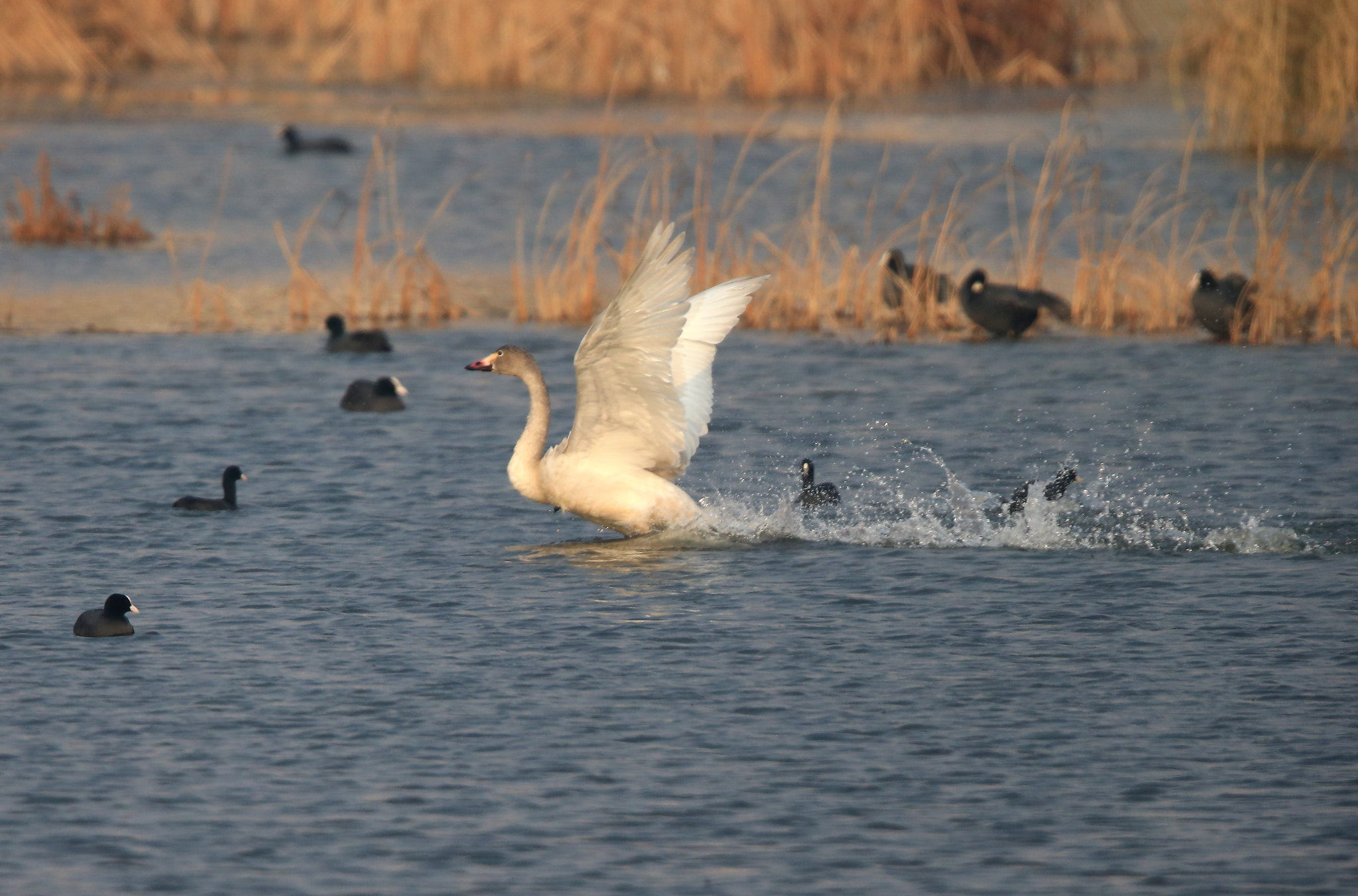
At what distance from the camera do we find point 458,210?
23.3 m

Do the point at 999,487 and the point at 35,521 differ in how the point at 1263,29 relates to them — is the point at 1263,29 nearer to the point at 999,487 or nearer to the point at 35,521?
the point at 999,487

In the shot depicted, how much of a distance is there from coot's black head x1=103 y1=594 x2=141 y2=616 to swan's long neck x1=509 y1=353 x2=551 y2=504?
2265mm

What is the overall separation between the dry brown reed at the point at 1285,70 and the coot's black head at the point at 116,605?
50.9ft

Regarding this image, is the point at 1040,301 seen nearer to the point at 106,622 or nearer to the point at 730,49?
the point at 106,622

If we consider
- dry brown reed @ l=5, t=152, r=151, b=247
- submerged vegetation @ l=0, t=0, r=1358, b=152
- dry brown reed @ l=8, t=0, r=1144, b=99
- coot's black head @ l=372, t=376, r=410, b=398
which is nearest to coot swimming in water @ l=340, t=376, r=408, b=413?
coot's black head @ l=372, t=376, r=410, b=398

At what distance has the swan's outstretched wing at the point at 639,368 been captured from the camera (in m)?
9.44

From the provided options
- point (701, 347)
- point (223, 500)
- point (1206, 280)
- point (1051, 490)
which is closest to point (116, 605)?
point (223, 500)

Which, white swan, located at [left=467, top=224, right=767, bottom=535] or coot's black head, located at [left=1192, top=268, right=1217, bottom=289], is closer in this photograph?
white swan, located at [left=467, top=224, right=767, bottom=535]

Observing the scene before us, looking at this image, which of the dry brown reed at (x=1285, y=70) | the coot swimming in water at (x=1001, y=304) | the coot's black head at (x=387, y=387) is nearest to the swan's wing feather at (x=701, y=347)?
the coot's black head at (x=387, y=387)

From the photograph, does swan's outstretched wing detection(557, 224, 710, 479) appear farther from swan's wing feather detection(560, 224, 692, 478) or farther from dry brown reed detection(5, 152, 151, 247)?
dry brown reed detection(5, 152, 151, 247)

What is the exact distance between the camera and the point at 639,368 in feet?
31.7

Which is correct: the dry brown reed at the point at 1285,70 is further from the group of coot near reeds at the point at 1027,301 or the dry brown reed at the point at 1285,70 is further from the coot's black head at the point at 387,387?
the coot's black head at the point at 387,387

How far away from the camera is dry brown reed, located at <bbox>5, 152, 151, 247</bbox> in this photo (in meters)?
20.5

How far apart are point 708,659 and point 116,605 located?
2594 mm
